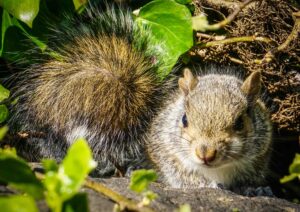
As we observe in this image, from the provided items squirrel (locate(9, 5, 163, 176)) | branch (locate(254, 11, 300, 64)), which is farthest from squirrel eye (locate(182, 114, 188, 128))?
branch (locate(254, 11, 300, 64))

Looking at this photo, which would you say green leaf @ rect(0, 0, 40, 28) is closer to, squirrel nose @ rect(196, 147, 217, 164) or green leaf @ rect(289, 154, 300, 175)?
squirrel nose @ rect(196, 147, 217, 164)

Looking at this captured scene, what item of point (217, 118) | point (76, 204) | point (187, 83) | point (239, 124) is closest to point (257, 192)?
point (239, 124)

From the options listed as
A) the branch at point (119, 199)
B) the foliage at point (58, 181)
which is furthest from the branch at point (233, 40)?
the foliage at point (58, 181)

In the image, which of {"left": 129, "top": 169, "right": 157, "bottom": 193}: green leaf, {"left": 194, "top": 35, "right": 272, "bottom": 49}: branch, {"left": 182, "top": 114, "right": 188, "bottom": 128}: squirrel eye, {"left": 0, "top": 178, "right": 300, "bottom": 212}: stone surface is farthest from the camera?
{"left": 194, "top": 35, "right": 272, "bottom": 49}: branch

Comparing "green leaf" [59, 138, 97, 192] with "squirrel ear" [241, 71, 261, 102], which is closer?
"green leaf" [59, 138, 97, 192]

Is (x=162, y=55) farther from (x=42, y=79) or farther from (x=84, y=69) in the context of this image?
(x=42, y=79)

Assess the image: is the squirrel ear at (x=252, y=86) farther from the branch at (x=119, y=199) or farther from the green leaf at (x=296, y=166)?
the branch at (x=119, y=199)

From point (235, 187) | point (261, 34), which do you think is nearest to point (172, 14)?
point (261, 34)
